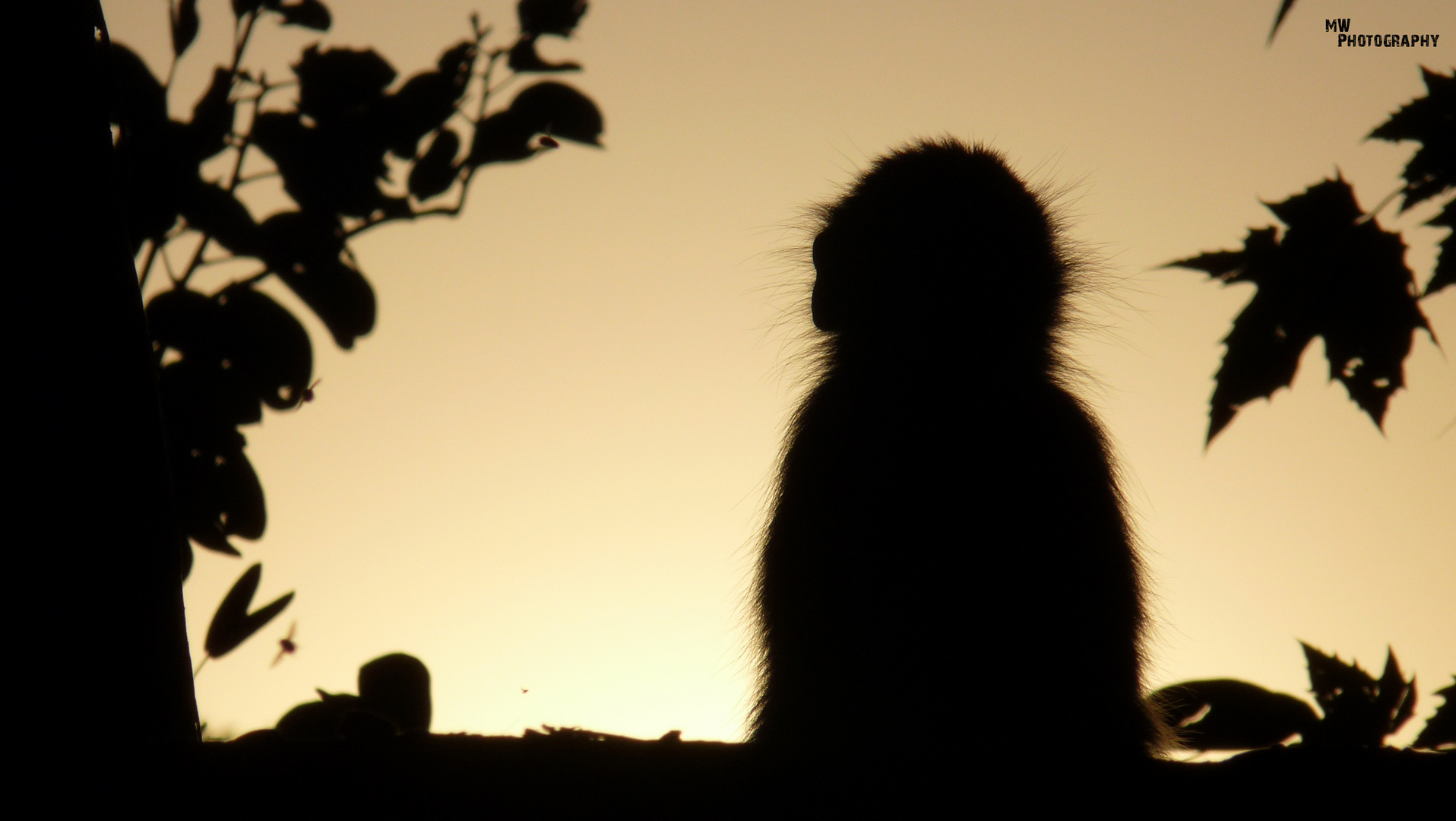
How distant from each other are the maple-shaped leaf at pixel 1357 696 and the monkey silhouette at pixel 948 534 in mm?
278

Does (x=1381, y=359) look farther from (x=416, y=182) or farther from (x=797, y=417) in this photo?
(x=416, y=182)

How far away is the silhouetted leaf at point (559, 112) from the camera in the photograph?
2367 millimetres

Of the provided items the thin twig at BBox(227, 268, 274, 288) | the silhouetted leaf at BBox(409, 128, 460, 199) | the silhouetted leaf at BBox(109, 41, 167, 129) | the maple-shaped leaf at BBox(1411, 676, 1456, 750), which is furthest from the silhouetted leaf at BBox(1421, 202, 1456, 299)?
the silhouetted leaf at BBox(109, 41, 167, 129)

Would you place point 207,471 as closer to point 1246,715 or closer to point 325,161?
point 325,161

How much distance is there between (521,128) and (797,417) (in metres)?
0.84

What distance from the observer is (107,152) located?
1.16 m

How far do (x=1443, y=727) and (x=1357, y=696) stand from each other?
0.45ft

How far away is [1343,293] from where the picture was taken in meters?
1.54

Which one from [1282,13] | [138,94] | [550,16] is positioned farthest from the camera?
[550,16]

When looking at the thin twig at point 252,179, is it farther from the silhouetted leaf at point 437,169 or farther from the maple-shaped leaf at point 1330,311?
the maple-shaped leaf at point 1330,311

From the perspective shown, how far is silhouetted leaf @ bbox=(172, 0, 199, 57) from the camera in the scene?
6.64 feet

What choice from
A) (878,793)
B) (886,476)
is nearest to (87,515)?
(878,793)

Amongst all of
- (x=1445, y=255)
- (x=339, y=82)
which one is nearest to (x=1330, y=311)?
(x=1445, y=255)

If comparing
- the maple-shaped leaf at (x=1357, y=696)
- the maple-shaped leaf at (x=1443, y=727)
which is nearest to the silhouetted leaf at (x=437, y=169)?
the maple-shaped leaf at (x=1357, y=696)
